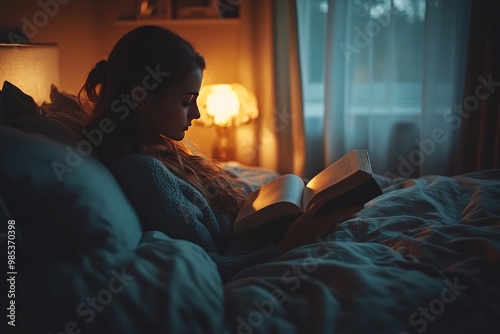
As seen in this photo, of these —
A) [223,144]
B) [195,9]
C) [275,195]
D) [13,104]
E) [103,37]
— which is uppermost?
[195,9]

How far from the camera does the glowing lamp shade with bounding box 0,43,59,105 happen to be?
5.47 feet

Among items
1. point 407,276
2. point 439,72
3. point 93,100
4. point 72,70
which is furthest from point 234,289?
point 439,72

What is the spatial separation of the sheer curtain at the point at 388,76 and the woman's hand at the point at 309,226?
1752 mm

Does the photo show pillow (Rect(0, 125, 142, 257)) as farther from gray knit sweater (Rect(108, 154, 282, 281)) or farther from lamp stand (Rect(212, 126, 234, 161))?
lamp stand (Rect(212, 126, 234, 161))

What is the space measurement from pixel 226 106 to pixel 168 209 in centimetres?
162

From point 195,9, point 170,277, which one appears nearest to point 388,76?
point 195,9

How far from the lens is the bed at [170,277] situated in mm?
930

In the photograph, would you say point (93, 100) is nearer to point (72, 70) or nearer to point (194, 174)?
point (194, 174)

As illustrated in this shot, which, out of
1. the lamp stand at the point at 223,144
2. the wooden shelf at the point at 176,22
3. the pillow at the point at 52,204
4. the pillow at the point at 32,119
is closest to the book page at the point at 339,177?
the pillow at the point at 52,204

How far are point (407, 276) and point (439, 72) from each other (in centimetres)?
198

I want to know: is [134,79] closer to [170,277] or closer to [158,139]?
[158,139]

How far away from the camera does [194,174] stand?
4.73 ft

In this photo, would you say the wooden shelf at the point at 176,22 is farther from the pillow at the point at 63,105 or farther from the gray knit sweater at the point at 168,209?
the gray knit sweater at the point at 168,209

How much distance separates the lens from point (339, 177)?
124cm
